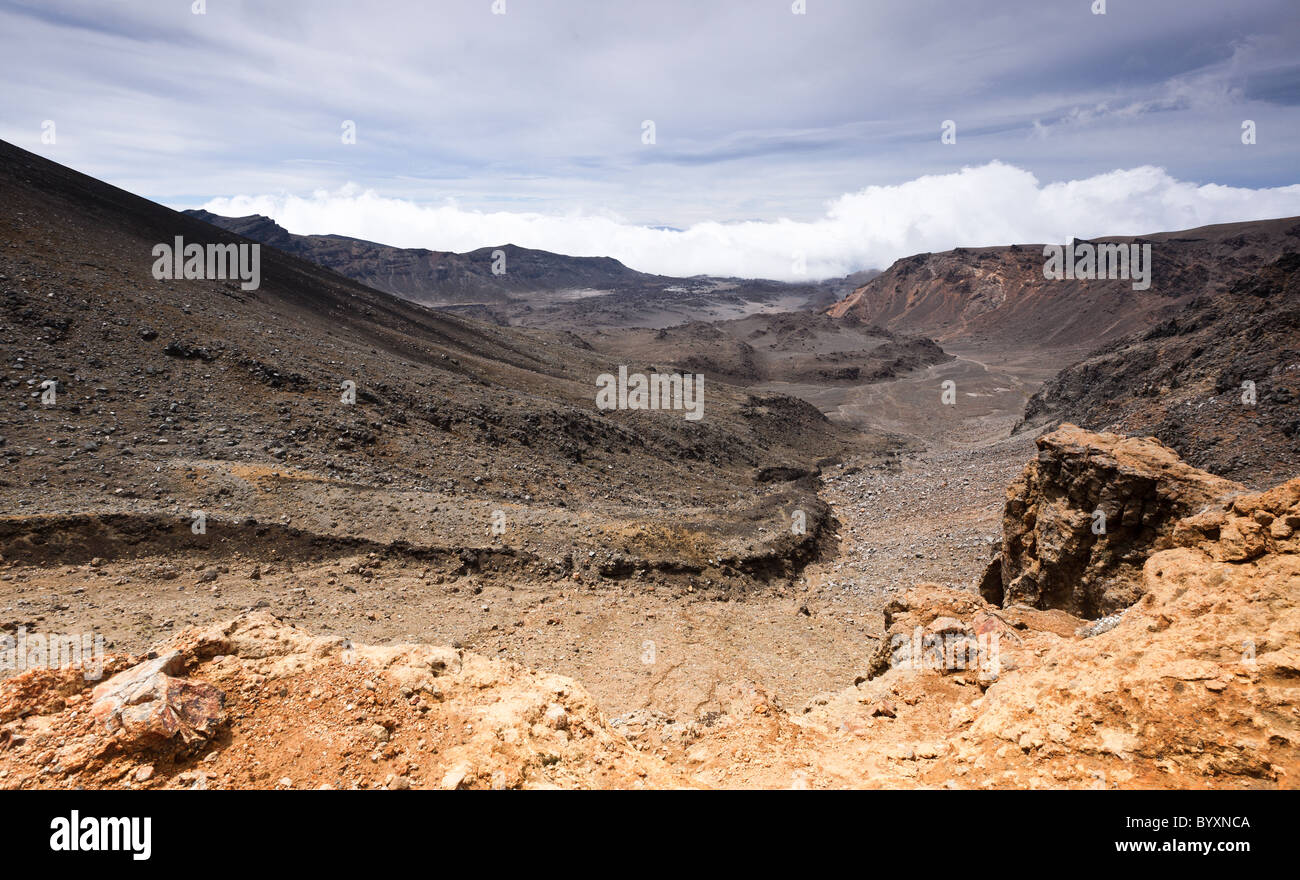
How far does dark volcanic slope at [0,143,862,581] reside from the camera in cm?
1189

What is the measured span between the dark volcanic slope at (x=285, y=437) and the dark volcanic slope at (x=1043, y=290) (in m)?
74.7

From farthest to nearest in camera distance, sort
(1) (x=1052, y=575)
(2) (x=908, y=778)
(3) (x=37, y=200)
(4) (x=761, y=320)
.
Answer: (4) (x=761, y=320) < (3) (x=37, y=200) < (1) (x=1052, y=575) < (2) (x=908, y=778)

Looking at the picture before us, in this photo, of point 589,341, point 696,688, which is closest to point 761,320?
point 589,341

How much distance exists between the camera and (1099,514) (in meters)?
8.71

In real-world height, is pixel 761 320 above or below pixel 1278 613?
above

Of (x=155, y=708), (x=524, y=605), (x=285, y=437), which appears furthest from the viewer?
(x=285, y=437)

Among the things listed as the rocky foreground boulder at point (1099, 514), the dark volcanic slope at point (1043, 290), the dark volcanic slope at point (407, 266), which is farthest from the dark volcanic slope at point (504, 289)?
the rocky foreground boulder at point (1099, 514)

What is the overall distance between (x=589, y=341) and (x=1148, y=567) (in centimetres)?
7342

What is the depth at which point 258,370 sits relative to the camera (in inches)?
685

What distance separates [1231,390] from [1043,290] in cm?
8712

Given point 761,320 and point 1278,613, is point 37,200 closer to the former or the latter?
point 1278,613

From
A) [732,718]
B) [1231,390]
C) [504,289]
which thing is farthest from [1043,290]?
[504,289]

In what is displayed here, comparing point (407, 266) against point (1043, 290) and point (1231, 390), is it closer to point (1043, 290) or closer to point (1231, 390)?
point (1043, 290)

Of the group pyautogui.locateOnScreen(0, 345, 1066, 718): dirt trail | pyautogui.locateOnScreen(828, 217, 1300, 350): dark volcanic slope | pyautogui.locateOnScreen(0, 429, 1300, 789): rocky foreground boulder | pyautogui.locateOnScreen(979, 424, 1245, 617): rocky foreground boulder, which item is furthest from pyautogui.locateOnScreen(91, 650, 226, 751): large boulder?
pyautogui.locateOnScreen(828, 217, 1300, 350): dark volcanic slope
